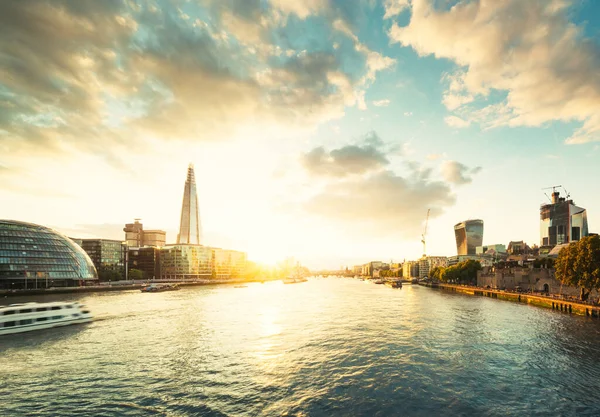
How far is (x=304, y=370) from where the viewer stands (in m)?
34.8

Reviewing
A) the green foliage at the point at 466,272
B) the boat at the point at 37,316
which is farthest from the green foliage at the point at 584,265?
the boat at the point at 37,316

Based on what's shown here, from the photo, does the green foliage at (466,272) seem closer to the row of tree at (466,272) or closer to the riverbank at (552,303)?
the row of tree at (466,272)

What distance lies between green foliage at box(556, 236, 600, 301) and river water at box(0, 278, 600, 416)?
1596cm

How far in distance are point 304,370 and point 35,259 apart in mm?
158447

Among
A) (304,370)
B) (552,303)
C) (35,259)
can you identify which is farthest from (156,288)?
(552,303)

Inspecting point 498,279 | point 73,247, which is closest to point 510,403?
point 498,279

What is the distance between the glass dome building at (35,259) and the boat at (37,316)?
104 meters

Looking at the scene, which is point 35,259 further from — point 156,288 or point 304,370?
point 304,370

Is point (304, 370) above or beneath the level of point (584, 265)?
beneath

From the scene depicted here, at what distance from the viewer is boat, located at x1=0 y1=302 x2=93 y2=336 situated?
2048 inches

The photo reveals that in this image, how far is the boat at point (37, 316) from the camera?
52031 millimetres

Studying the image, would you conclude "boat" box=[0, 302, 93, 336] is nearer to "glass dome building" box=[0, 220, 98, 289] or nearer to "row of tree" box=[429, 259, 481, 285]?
"glass dome building" box=[0, 220, 98, 289]

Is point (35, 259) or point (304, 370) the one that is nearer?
point (304, 370)

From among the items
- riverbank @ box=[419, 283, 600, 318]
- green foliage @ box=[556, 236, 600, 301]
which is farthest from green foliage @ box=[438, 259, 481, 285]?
green foliage @ box=[556, 236, 600, 301]
